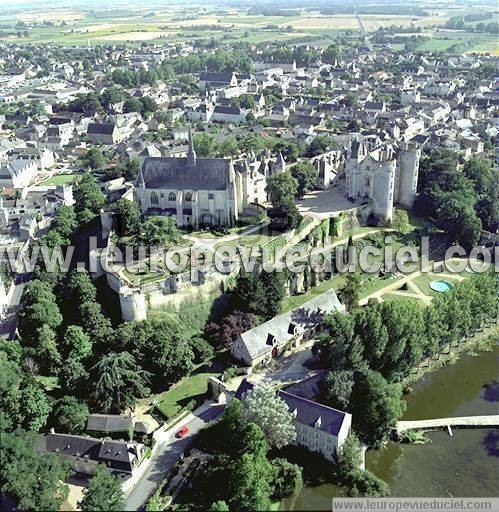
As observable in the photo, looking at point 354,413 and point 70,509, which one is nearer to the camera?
point 70,509

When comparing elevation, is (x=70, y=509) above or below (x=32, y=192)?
below

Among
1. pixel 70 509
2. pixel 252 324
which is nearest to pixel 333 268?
pixel 252 324

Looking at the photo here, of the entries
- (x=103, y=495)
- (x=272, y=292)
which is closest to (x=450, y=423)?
(x=272, y=292)

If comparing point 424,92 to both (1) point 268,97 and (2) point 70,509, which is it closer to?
(1) point 268,97

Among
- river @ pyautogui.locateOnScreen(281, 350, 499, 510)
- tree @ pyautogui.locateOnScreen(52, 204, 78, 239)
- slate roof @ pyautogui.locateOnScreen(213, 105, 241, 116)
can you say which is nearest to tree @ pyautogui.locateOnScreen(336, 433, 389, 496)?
river @ pyautogui.locateOnScreen(281, 350, 499, 510)

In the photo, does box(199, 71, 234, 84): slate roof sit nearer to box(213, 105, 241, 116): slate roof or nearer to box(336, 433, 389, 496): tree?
box(213, 105, 241, 116): slate roof

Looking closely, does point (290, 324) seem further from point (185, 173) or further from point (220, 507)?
point (185, 173)

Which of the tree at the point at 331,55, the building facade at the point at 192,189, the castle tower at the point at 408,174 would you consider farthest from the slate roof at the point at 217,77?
the building facade at the point at 192,189
